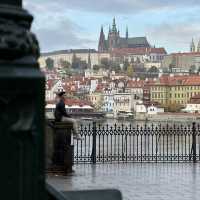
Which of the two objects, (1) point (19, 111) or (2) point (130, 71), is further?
(2) point (130, 71)

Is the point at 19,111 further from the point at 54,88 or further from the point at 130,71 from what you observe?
the point at 130,71

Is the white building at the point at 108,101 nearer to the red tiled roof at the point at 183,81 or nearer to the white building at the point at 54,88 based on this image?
the red tiled roof at the point at 183,81

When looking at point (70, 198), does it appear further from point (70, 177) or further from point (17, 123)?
point (70, 177)

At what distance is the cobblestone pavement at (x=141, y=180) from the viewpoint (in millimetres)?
9742

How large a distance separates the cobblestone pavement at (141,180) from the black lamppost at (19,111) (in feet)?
21.3

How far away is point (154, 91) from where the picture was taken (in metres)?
149

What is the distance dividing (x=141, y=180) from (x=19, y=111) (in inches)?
409

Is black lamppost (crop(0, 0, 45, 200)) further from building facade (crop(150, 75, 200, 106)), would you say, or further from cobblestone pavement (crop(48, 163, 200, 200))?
building facade (crop(150, 75, 200, 106))

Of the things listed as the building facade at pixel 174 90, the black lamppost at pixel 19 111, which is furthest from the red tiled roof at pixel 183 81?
the black lamppost at pixel 19 111

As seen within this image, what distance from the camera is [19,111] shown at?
161 centimetres

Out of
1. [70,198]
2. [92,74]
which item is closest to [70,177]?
[70,198]

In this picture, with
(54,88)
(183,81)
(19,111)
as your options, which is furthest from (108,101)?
(19,111)

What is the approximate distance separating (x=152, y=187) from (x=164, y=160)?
631 centimetres

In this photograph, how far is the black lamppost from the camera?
5.15 ft
